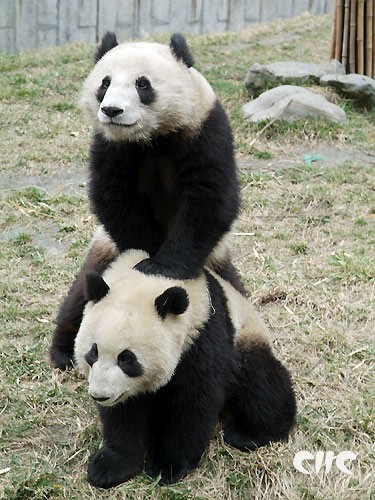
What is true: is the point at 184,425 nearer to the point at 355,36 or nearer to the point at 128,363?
the point at 128,363

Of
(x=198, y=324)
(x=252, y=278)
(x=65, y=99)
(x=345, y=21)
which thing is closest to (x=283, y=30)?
(x=345, y=21)

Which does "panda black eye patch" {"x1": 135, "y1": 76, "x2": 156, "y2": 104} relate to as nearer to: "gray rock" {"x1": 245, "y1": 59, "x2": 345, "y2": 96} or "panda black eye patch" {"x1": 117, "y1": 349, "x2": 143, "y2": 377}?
"panda black eye patch" {"x1": 117, "y1": 349, "x2": 143, "y2": 377}

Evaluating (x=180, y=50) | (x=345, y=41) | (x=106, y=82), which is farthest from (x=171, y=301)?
(x=345, y=41)

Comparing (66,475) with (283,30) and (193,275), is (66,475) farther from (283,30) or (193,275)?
(283,30)

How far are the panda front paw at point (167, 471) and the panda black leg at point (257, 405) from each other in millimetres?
335

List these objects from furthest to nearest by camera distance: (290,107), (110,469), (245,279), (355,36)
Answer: (355,36) < (290,107) < (245,279) < (110,469)

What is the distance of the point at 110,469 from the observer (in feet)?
11.4

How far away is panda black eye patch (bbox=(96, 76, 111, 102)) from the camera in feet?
12.5

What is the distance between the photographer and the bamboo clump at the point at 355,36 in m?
9.43

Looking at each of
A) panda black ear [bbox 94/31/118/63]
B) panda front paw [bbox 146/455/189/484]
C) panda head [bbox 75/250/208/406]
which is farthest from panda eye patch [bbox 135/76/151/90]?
panda front paw [bbox 146/455/189/484]

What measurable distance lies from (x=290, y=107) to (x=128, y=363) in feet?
18.2

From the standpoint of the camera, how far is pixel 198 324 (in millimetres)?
3521

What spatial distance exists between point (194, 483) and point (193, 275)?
925 mm

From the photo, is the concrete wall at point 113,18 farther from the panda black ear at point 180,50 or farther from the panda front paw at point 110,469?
the panda front paw at point 110,469
